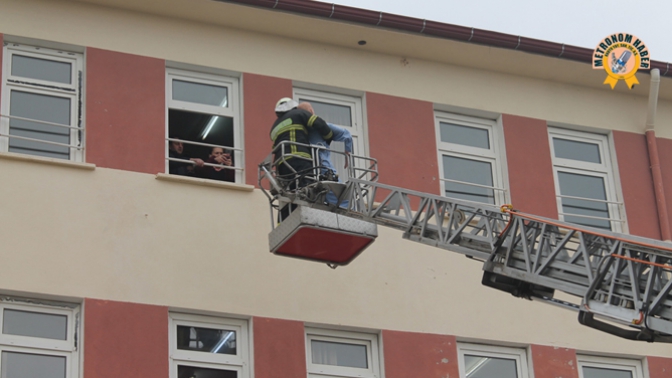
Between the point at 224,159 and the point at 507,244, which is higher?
the point at 224,159

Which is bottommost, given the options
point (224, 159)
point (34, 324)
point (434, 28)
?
point (34, 324)

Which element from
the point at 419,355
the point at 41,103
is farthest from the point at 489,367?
the point at 41,103

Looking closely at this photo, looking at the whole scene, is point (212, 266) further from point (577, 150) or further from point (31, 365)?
point (577, 150)

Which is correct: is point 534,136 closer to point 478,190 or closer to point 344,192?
point 478,190

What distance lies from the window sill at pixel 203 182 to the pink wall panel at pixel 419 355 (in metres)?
2.32

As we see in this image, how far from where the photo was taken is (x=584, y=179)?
18.5 metres

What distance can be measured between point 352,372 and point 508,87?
189 inches

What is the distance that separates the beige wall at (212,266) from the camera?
1493 cm

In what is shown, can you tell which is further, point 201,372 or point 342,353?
point 342,353

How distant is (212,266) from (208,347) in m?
0.91

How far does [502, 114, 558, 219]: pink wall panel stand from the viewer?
1769 cm

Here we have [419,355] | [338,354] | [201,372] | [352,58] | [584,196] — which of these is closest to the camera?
[201,372]

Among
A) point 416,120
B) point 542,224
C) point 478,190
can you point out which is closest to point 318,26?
point 416,120

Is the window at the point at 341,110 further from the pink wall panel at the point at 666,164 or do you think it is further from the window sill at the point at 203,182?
the pink wall panel at the point at 666,164
